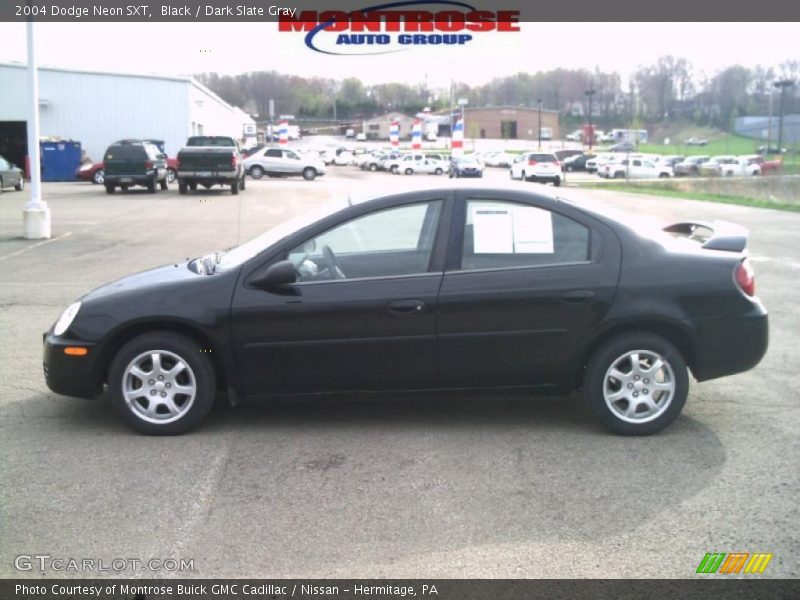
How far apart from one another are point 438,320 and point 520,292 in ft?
1.80

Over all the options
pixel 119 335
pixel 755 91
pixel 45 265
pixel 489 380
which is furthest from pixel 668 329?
pixel 755 91

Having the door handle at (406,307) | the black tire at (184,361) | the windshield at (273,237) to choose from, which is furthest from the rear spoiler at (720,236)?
the black tire at (184,361)

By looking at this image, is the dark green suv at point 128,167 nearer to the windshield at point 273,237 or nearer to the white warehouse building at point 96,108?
the white warehouse building at point 96,108

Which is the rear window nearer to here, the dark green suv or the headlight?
the dark green suv

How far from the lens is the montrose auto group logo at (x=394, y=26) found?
2472cm

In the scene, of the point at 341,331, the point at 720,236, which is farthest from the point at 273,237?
the point at 720,236

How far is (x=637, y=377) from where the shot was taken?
5633 mm

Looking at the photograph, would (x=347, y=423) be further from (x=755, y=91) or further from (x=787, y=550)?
(x=755, y=91)

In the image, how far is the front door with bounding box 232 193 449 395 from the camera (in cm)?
554

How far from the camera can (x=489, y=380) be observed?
18.6 feet

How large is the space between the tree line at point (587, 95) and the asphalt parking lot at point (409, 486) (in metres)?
74.6

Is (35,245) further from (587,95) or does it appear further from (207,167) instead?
(587,95)

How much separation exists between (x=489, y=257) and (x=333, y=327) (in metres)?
1.10

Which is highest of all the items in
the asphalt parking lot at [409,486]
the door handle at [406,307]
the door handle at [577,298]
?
the door handle at [577,298]
